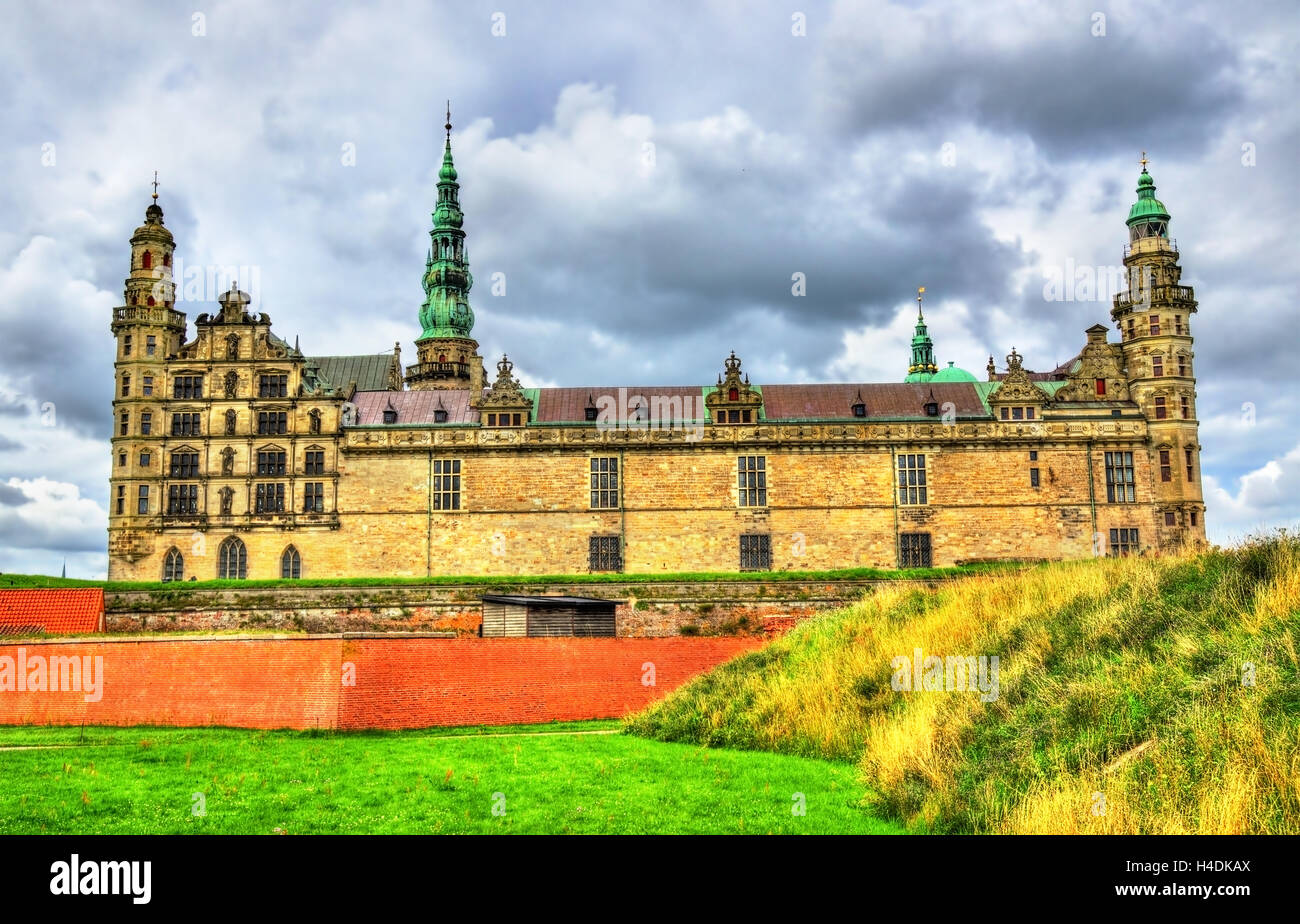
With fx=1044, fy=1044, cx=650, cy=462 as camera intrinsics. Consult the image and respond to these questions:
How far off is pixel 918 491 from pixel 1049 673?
102 feet

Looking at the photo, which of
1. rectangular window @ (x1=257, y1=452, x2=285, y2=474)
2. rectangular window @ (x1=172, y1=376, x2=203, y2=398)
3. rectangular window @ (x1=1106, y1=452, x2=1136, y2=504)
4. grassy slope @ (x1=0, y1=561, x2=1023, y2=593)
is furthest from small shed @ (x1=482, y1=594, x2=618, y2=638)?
rectangular window @ (x1=1106, y1=452, x2=1136, y2=504)

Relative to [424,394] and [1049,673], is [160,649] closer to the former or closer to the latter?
[1049,673]

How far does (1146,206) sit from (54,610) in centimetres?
4500

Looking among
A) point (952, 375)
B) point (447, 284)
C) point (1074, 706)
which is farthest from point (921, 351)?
point (1074, 706)

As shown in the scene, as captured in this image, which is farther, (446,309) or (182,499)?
(446,309)

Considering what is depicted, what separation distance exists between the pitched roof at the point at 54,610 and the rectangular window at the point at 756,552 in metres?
23.5

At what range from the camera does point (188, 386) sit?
44.2 meters

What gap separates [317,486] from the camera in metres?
43.6

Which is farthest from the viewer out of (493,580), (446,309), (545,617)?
(446,309)

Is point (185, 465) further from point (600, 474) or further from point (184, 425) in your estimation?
point (600, 474)

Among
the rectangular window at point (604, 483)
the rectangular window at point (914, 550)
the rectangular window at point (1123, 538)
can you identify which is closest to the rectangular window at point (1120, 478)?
the rectangular window at point (1123, 538)

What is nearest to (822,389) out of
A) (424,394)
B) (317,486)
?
(424,394)

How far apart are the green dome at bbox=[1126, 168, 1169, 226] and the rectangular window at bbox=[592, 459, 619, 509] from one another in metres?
25.2
